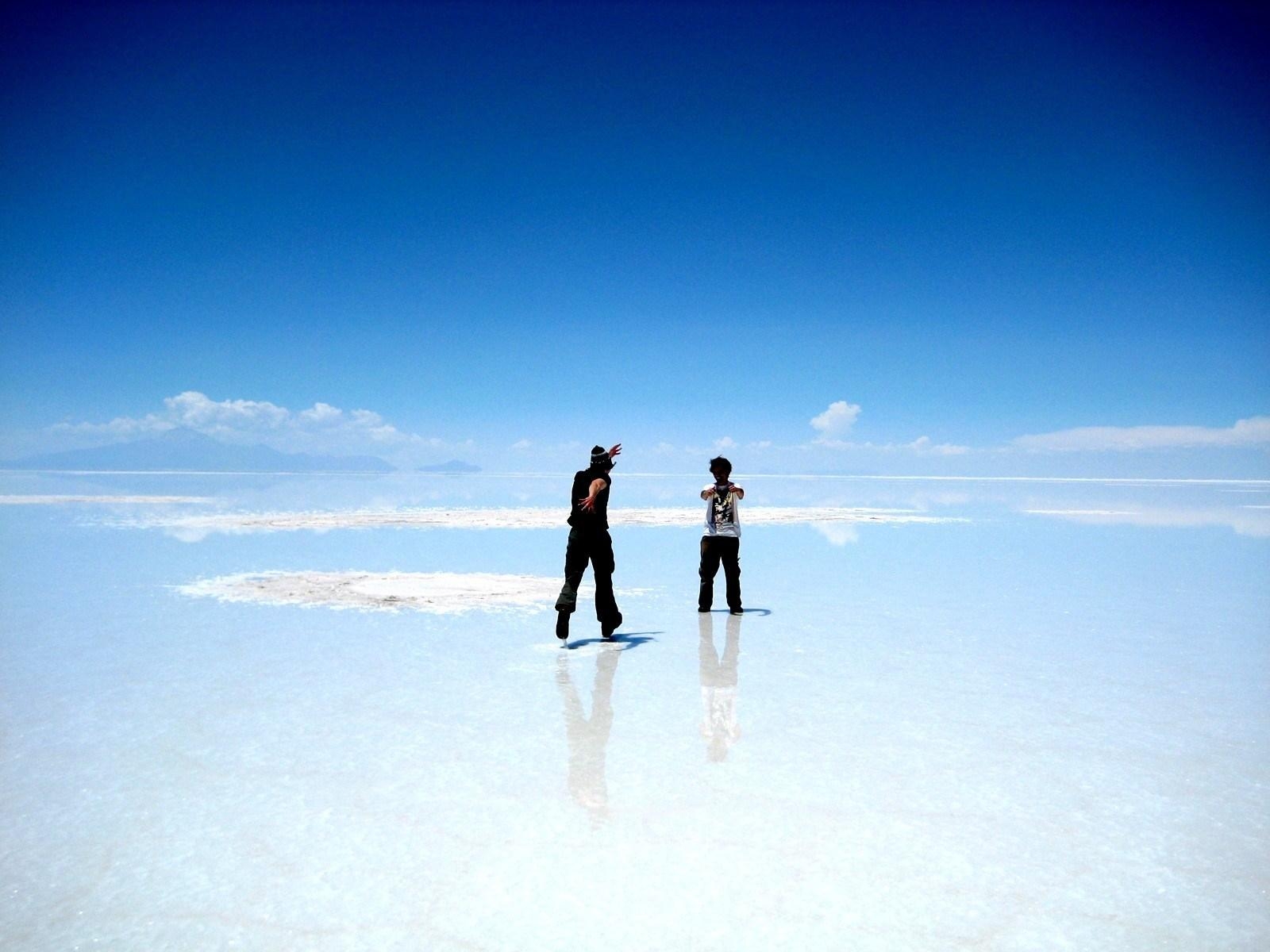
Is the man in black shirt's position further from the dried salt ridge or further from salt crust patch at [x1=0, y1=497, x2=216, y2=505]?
salt crust patch at [x1=0, y1=497, x2=216, y2=505]

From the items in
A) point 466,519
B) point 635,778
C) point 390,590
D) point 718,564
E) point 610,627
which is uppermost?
point 466,519

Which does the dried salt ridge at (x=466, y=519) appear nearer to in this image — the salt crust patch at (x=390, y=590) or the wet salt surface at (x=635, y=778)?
the salt crust patch at (x=390, y=590)

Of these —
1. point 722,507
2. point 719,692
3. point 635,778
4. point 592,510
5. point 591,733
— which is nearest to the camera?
point 635,778

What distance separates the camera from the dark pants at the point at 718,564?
10.8 meters

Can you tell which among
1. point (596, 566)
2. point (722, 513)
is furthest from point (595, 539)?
point (722, 513)

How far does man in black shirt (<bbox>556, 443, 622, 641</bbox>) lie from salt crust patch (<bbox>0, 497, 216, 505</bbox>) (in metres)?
31.3

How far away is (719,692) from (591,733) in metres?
1.55

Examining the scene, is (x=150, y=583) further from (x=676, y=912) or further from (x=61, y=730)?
(x=676, y=912)

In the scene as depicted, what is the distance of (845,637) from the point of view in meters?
9.45

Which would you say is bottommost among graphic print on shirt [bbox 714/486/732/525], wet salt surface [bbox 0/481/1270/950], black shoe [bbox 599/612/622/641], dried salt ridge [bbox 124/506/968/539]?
wet salt surface [bbox 0/481/1270/950]

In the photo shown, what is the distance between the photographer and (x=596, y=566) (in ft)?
31.2

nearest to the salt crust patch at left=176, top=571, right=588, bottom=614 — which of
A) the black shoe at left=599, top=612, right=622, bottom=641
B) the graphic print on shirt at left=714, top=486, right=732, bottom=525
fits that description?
the black shoe at left=599, top=612, right=622, bottom=641

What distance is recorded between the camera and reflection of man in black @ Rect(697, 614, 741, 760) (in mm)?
5910

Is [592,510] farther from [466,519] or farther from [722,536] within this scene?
[466,519]
